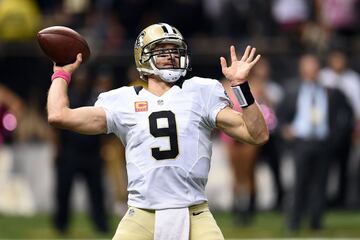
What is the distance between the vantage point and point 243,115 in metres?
7.14

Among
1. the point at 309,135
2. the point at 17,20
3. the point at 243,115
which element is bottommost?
the point at 309,135

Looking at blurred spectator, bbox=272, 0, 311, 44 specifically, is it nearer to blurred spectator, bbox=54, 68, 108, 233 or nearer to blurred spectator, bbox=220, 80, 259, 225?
blurred spectator, bbox=220, 80, 259, 225

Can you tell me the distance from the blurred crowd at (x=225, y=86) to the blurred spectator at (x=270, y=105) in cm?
2

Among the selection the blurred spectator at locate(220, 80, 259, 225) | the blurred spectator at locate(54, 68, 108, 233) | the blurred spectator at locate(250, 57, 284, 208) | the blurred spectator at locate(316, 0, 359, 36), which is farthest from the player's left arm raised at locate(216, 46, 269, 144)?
the blurred spectator at locate(316, 0, 359, 36)

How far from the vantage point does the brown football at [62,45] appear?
7.42 meters

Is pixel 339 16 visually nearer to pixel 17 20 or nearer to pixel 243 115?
pixel 17 20

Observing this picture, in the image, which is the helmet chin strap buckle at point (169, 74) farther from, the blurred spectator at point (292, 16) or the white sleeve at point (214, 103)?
the blurred spectator at point (292, 16)

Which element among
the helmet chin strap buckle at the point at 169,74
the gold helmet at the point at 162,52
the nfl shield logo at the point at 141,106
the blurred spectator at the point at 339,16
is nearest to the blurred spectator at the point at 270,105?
the blurred spectator at the point at 339,16

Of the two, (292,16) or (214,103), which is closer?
(214,103)

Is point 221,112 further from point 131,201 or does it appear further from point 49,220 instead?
point 49,220

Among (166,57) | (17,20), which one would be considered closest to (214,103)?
(166,57)

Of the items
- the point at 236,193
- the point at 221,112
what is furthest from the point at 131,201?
the point at 236,193

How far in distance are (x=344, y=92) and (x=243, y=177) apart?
66.8 inches

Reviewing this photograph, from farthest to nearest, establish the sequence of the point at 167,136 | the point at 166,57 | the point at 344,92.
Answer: the point at 344,92 < the point at 166,57 < the point at 167,136
